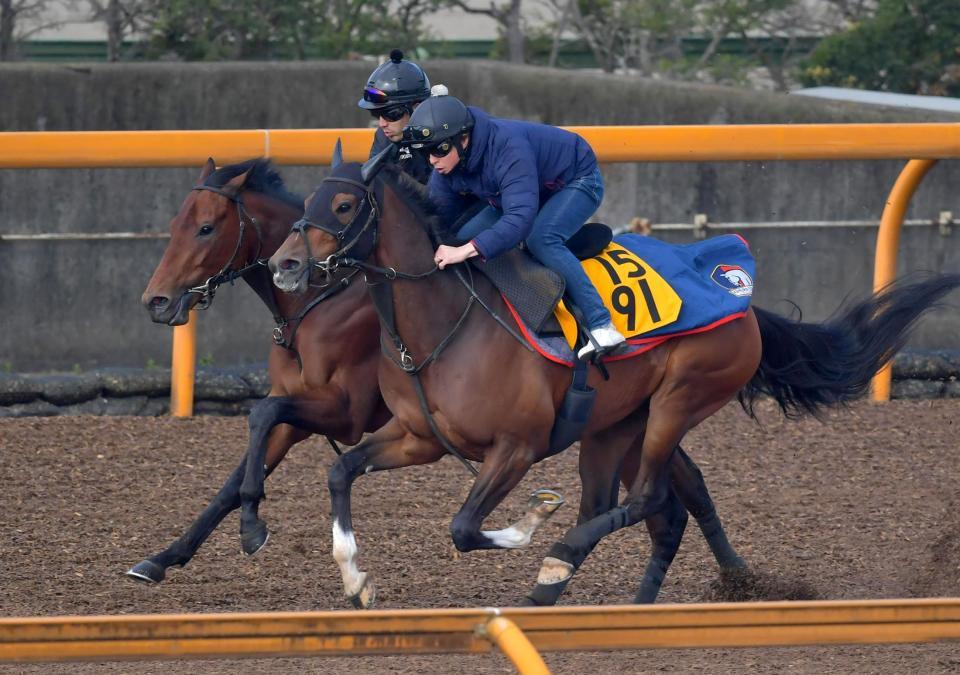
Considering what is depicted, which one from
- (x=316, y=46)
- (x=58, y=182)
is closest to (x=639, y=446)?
(x=58, y=182)

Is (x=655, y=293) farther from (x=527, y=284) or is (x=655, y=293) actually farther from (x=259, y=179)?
(x=259, y=179)

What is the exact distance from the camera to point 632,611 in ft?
10.5

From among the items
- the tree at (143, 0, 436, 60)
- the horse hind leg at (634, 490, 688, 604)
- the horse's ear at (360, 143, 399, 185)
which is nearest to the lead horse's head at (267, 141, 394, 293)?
the horse's ear at (360, 143, 399, 185)

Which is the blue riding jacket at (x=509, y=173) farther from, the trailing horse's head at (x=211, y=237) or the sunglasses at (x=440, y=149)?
the trailing horse's head at (x=211, y=237)

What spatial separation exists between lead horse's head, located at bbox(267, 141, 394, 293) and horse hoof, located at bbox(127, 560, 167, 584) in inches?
52.7

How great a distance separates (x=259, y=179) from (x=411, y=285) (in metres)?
1.07

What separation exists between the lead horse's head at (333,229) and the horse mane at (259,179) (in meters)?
0.85

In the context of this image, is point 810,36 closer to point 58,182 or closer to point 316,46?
point 316,46

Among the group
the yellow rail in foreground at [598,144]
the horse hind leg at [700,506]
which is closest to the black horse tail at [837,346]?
the horse hind leg at [700,506]

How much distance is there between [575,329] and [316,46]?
7.08 meters

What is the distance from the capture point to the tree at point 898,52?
39.2ft

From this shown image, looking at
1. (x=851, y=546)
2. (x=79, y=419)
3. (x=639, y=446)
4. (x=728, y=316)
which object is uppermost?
(x=728, y=316)

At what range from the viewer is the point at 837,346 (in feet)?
19.9

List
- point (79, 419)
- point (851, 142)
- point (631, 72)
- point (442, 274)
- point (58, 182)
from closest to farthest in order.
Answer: point (442, 274) < point (851, 142) < point (79, 419) < point (58, 182) < point (631, 72)
